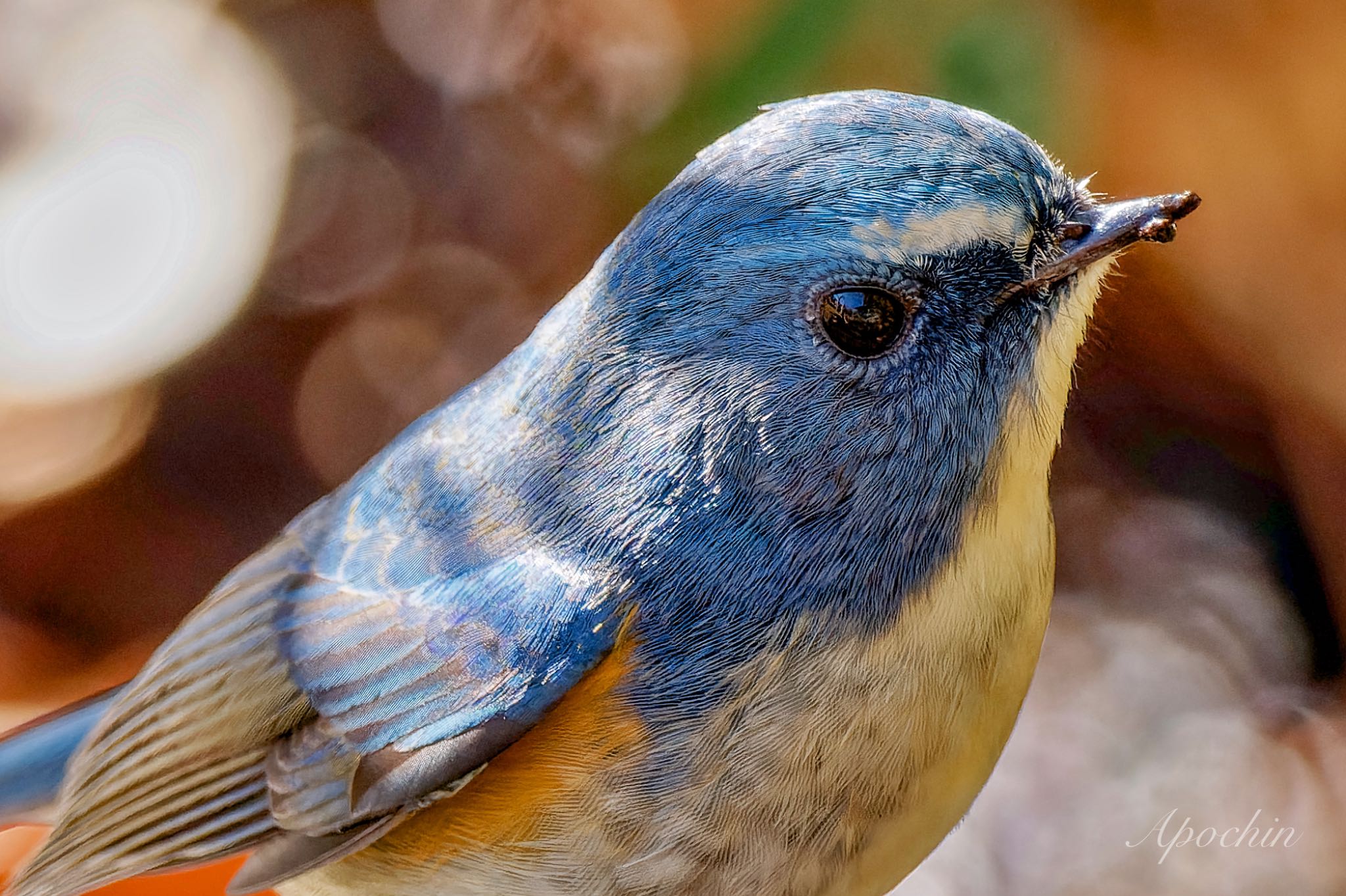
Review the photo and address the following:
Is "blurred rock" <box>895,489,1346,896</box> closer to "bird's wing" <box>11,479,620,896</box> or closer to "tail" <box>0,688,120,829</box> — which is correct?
"bird's wing" <box>11,479,620,896</box>

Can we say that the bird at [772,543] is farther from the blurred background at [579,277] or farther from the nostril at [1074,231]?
the blurred background at [579,277]

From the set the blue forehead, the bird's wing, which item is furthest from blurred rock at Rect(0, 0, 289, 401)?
the blue forehead

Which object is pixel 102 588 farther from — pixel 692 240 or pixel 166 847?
pixel 692 240

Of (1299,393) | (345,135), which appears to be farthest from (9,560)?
(1299,393)

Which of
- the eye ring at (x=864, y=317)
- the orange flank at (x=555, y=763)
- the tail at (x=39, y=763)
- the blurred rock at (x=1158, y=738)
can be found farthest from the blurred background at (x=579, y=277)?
the eye ring at (x=864, y=317)
